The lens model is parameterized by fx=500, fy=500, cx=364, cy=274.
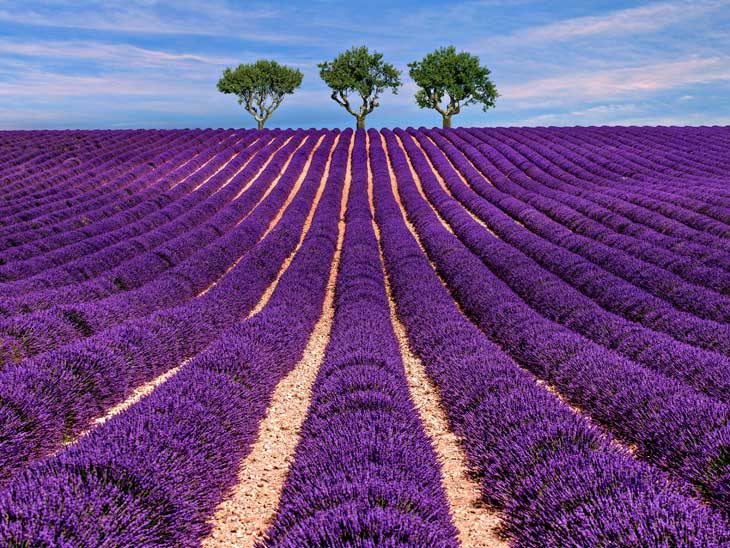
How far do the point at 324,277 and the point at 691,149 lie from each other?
24631 mm

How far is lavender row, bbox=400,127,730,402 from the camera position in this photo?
17.5 feet

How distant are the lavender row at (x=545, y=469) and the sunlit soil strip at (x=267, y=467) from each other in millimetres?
1635

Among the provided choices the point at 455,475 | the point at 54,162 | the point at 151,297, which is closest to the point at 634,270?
the point at 455,475

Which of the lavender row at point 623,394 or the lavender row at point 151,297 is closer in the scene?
the lavender row at point 623,394

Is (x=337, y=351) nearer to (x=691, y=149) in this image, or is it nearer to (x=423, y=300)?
(x=423, y=300)

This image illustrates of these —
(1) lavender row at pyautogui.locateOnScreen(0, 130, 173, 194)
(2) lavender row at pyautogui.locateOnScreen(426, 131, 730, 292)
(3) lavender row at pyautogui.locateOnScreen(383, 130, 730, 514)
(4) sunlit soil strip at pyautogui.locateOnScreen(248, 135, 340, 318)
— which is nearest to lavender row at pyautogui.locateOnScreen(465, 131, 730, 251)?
(2) lavender row at pyautogui.locateOnScreen(426, 131, 730, 292)

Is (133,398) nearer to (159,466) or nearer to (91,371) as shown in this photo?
(91,371)

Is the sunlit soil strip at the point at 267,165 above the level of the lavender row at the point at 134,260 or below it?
above

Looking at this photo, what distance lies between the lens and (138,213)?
17203mm

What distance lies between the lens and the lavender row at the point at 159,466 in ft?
9.44

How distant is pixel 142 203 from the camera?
18.3m

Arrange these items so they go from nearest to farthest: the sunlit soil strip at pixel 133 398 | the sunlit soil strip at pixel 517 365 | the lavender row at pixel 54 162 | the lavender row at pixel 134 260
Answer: the sunlit soil strip at pixel 517 365, the sunlit soil strip at pixel 133 398, the lavender row at pixel 134 260, the lavender row at pixel 54 162

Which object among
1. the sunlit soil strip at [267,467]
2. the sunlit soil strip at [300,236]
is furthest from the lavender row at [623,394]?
the sunlit soil strip at [300,236]

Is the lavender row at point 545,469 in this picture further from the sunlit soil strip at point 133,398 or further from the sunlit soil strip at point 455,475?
the sunlit soil strip at point 133,398
